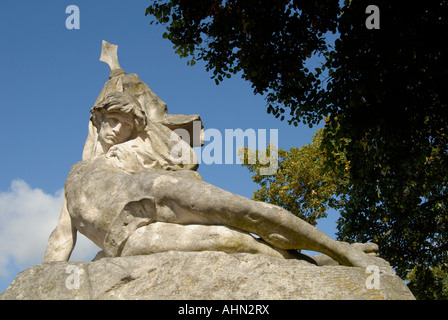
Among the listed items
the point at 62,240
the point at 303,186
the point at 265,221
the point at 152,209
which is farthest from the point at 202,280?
the point at 303,186

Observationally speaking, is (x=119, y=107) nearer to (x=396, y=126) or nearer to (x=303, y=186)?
(x=396, y=126)

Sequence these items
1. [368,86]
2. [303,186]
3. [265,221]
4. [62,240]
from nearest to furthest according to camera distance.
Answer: [265,221]
[62,240]
[368,86]
[303,186]

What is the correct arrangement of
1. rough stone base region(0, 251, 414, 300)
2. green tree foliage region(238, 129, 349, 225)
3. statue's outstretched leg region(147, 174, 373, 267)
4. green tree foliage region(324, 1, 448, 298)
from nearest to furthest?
rough stone base region(0, 251, 414, 300) < statue's outstretched leg region(147, 174, 373, 267) < green tree foliage region(324, 1, 448, 298) < green tree foliage region(238, 129, 349, 225)

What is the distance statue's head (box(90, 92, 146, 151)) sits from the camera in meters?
5.35

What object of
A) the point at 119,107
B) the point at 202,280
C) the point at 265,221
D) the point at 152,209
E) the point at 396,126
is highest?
the point at 396,126

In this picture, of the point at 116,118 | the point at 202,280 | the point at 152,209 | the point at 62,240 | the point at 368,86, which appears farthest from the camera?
the point at 368,86

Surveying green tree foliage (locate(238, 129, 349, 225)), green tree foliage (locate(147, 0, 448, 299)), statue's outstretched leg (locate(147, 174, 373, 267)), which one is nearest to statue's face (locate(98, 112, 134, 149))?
statue's outstretched leg (locate(147, 174, 373, 267))

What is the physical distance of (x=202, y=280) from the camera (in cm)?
344

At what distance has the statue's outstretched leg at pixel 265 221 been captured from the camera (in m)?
3.97

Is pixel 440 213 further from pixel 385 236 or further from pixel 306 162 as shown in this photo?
pixel 306 162

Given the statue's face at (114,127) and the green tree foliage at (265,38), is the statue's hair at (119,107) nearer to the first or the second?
the statue's face at (114,127)

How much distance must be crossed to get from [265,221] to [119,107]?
2.25 metres

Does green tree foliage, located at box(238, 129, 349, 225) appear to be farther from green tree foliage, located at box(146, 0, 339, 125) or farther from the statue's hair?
the statue's hair
